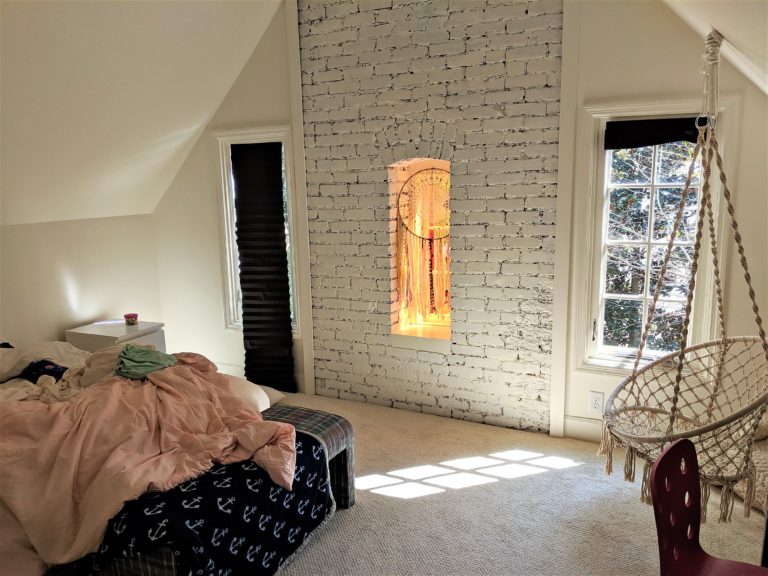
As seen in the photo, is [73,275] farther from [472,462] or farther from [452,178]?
[472,462]

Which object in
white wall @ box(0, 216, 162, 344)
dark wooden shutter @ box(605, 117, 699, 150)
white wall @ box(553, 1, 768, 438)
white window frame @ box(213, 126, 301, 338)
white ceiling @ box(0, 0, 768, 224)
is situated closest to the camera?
white ceiling @ box(0, 0, 768, 224)

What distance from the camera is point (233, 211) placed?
4.59 m

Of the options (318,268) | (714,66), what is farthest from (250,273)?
(714,66)

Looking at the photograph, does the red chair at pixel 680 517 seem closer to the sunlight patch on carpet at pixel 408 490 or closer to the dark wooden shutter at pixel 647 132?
the sunlight patch on carpet at pixel 408 490

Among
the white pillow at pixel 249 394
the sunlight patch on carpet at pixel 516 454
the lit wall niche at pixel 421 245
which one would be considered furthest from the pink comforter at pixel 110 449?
the lit wall niche at pixel 421 245

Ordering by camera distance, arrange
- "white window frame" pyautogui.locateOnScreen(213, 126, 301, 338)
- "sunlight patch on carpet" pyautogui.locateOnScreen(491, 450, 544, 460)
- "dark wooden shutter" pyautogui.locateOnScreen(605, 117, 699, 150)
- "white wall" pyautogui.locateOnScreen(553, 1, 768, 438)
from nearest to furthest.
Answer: "white wall" pyautogui.locateOnScreen(553, 1, 768, 438), "dark wooden shutter" pyautogui.locateOnScreen(605, 117, 699, 150), "sunlight patch on carpet" pyautogui.locateOnScreen(491, 450, 544, 460), "white window frame" pyautogui.locateOnScreen(213, 126, 301, 338)

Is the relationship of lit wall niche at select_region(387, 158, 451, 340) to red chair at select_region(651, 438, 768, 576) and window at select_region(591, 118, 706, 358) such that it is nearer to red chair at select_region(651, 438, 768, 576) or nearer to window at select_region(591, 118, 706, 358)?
window at select_region(591, 118, 706, 358)

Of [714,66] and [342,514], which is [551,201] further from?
[342,514]

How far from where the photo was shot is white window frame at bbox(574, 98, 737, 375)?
3127 mm

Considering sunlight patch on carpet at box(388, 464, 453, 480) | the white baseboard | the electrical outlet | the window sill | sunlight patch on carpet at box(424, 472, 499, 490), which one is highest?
the window sill

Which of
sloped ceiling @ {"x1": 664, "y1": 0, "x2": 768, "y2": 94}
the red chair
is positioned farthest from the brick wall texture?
the red chair

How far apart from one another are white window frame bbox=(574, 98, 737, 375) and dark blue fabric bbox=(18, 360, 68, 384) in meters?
2.99

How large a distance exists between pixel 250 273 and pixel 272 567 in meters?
2.57

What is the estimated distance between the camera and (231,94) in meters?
4.38
